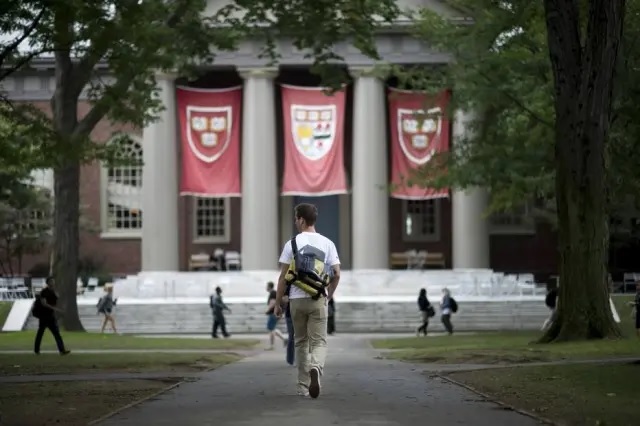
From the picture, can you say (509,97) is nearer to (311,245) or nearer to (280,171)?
(311,245)

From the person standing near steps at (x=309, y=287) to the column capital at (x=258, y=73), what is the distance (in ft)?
126

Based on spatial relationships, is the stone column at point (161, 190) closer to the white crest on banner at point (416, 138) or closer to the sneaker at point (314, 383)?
the white crest on banner at point (416, 138)

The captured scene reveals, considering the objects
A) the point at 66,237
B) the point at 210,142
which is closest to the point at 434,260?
the point at 210,142

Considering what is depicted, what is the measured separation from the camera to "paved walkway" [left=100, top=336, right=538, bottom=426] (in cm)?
1212

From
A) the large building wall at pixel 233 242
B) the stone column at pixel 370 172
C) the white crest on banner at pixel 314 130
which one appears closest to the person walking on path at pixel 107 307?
the white crest on banner at pixel 314 130

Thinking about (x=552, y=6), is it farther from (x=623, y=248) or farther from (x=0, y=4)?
(x=623, y=248)

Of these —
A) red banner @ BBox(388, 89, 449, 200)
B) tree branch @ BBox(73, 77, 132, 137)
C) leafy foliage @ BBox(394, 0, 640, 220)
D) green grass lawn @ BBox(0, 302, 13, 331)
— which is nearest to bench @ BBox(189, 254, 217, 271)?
green grass lawn @ BBox(0, 302, 13, 331)

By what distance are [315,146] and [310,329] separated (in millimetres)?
35172

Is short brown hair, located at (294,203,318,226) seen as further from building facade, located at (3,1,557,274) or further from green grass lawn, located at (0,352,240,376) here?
building facade, located at (3,1,557,274)

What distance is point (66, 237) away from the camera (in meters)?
39.7

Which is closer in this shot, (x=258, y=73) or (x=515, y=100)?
(x=515, y=100)

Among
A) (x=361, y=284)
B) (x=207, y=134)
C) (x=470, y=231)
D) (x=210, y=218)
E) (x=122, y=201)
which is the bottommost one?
(x=361, y=284)

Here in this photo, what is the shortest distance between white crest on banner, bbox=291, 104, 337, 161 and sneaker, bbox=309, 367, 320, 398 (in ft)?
115

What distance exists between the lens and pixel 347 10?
89.8 ft
